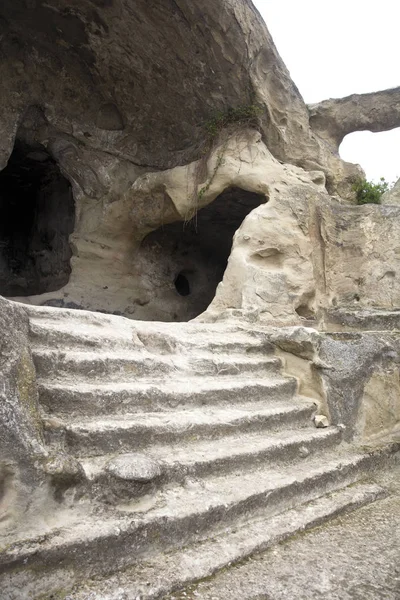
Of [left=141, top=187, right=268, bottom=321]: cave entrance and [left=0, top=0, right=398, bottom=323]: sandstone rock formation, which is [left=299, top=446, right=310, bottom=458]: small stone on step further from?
[left=141, top=187, right=268, bottom=321]: cave entrance

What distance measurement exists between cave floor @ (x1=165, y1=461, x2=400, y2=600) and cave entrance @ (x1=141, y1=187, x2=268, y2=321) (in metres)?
4.49

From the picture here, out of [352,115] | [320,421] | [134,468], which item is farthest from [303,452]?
[352,115]

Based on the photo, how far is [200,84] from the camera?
206 inches

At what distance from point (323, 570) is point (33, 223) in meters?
7.66

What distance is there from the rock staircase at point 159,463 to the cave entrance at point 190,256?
3.55 meters

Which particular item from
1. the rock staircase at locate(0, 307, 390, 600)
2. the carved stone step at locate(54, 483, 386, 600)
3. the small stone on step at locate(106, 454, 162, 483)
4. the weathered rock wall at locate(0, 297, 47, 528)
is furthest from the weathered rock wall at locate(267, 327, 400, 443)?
the weathered rock wall at locate(0, 297, 47, 528)

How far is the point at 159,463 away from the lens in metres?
1.93

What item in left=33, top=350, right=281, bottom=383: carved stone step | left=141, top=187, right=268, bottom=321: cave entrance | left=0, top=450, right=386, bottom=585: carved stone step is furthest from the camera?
left=141, top=187, right=268, bottom=321: cave entrance

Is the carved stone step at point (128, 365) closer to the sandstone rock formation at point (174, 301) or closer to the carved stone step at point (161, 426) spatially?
the sandstone rock formation at point (174, 301)

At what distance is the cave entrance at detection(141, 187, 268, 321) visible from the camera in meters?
6.38

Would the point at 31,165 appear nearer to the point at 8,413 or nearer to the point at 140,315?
the point at 140,315

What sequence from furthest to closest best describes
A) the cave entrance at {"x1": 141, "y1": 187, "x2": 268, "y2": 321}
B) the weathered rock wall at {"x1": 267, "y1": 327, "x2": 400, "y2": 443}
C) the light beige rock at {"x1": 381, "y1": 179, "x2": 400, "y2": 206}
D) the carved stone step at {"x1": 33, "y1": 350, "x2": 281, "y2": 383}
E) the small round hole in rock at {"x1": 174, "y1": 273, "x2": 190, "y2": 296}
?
the small round hole in rock at {"x1": 174, "y1": 273, "x2": 190, "y2": 296} → the cave entrance at {"x1": 141, "y1": 187, "x2": 268, "y2": 321} → the light beige rock at {"x1": 381, "y1": 179, "x2": 400, "y2": 206} → the weathered rock wall at {"x1": 267, "y1": 327, "x2": 400, "y2": 443} → the carved stone step at {"x1": 33, "y1": 350, "x2": 281, "y2": 383}

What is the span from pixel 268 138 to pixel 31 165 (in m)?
3.88

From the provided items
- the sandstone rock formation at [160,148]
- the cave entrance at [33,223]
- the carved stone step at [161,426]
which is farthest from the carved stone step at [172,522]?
the cave entrance at [33,223]
